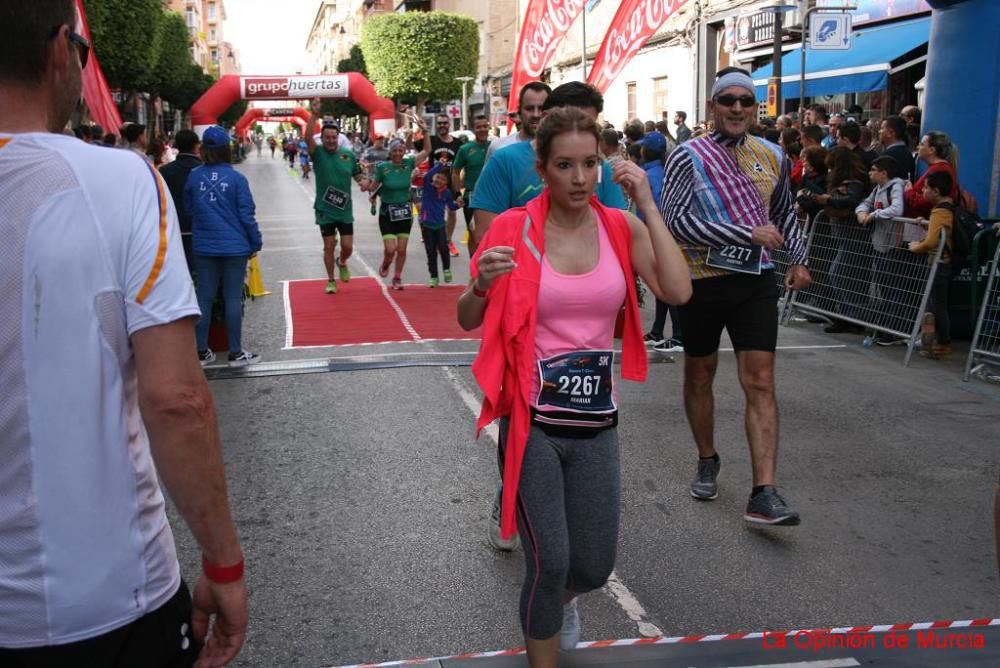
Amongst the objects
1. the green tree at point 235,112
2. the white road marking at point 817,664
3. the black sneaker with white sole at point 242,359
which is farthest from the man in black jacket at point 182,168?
the green tree at point 235,112

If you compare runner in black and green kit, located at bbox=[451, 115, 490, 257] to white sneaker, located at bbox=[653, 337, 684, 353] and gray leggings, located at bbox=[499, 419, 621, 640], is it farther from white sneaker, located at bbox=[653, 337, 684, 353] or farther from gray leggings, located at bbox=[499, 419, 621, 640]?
gray leggings, located at bbox=[499, 419, 621, 640]

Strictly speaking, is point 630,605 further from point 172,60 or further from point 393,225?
point 172,60

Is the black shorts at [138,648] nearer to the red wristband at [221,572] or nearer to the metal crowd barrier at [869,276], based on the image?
the red wristband at [221,572]

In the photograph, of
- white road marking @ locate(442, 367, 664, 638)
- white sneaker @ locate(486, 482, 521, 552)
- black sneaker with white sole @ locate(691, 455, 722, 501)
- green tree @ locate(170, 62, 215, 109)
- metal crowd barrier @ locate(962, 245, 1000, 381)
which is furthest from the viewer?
green tree @ locate(170, 62, 215, 109)

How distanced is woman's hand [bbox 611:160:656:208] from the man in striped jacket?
4.96ft

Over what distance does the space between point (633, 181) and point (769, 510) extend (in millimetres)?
2005

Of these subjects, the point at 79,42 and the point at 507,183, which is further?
the point at 507,183

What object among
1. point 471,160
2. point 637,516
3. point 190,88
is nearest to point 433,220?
point 471,160

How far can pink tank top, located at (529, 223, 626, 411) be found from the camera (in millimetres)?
3223

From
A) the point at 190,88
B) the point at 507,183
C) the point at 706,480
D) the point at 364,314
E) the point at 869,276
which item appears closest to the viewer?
the point at 507,183

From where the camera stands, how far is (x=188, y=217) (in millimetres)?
9000

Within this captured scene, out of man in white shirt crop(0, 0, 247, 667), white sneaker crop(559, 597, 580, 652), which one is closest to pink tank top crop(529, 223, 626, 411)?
white sneaker crop(559, 597, 580, 652)

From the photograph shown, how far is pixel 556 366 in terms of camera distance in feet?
10.6

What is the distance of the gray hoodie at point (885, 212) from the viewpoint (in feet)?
30.7
